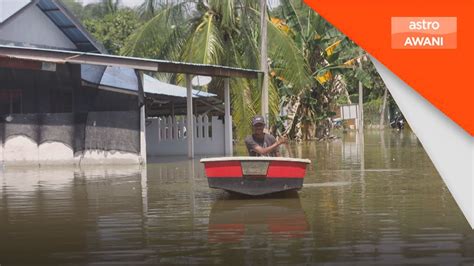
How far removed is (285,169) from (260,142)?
697mm

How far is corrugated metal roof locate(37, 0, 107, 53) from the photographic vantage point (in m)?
28.9

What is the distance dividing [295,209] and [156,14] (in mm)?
20464

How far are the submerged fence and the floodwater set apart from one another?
10.5 m

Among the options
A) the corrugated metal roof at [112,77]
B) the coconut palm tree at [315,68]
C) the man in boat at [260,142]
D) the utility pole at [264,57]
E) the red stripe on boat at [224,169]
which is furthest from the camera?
the coconut palm tree at [315,68]

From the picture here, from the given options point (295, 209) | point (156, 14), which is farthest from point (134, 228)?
point (156, 14)

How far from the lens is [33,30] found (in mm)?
29297

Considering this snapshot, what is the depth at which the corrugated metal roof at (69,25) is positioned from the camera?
94.8 feet

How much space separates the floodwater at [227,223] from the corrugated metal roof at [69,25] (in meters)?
9.27

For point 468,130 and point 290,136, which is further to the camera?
point 290,136

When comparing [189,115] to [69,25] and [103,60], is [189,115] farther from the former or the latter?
[69,25]

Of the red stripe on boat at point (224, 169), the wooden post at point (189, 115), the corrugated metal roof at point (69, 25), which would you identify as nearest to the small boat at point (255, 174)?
the red stripe on boat at point (224, 169)

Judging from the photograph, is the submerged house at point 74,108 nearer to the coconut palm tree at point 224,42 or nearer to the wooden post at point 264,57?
the wooden post at point 264,57

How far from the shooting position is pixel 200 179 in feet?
67.0

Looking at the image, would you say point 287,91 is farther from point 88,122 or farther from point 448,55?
point 448,55
